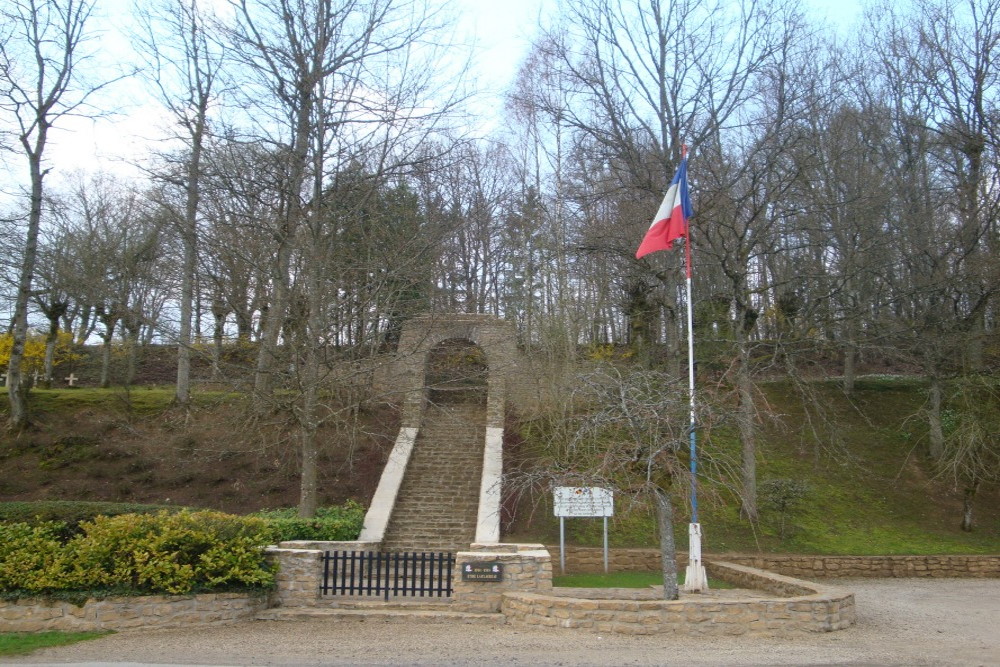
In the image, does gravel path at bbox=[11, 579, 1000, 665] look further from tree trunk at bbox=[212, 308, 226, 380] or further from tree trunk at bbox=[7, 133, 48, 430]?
tree trunk at bbox=[7, 133, 48, 430]

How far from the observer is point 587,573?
14766 mm

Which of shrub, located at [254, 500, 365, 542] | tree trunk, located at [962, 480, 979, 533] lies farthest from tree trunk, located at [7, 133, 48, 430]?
tree trunk, located at [962, 480, 979, 533]

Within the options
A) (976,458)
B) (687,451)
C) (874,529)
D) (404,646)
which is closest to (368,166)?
(687,451)

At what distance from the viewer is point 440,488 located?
1786cm

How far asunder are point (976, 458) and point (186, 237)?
1766 cm

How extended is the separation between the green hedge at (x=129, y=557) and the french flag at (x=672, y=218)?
26.9 ft

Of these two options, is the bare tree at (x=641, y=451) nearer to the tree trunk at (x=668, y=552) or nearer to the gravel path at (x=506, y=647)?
the tree trunk at (x=668, y=552)

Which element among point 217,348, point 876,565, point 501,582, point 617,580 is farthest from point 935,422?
point 217,348

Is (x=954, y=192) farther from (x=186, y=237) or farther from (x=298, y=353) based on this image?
(x=186, y=237)

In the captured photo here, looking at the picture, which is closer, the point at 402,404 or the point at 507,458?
the point at 507,458

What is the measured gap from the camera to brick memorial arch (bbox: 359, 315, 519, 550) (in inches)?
608

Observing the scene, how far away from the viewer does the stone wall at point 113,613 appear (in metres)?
9.28

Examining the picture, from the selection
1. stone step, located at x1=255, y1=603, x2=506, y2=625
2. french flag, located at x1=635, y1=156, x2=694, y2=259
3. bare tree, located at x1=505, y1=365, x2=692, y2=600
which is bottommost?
stone step, located at x1=255, y1=603, x2=506, y2=625

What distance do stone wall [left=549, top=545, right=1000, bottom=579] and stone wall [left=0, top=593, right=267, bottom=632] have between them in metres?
7.50
